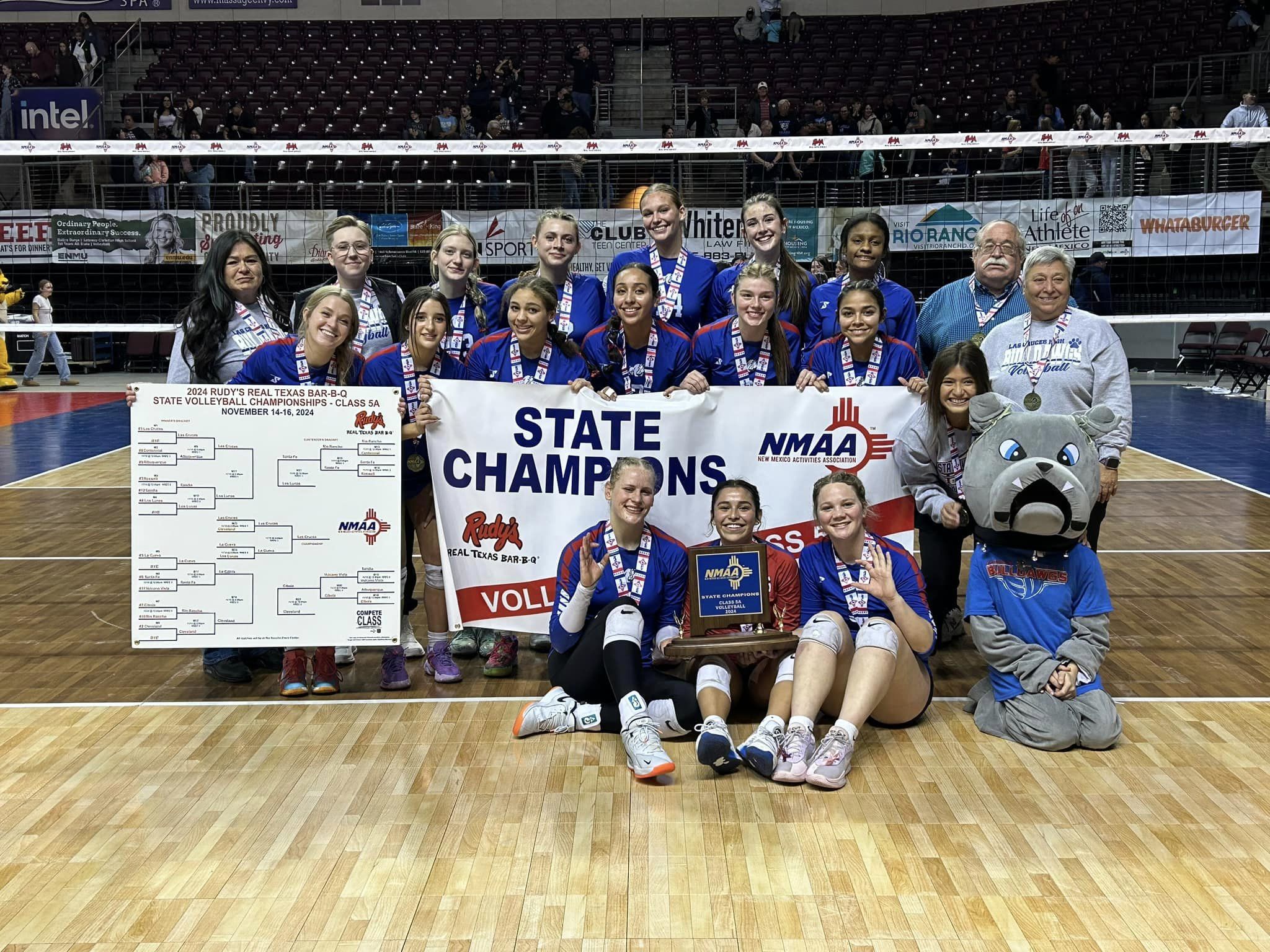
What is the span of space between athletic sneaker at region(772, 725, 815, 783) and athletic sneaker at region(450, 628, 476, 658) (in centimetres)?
178

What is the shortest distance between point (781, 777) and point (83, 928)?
2.04 meters

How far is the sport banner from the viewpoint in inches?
190

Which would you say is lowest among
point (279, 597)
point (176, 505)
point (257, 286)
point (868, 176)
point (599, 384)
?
point (279, 597)

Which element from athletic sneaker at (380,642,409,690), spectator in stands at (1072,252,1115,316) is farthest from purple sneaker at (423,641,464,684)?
spectator in stands at (1072,252,1115,316)

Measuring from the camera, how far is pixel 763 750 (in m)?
3.80

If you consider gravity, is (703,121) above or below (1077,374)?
above

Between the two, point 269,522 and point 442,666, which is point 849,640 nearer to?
point 442,666

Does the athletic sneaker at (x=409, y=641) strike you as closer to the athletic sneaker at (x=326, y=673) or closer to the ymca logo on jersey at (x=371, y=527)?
the athletic sneaker at (x=326, y=673)

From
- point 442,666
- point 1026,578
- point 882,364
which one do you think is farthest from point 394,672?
point 1026,578

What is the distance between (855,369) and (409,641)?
2291 mm

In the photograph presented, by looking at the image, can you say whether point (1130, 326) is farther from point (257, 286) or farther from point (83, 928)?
point (83, 928)

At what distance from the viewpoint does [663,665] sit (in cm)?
488

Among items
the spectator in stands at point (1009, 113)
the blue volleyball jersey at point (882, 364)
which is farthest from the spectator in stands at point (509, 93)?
the blue volleyball jersey at point (882, 364)

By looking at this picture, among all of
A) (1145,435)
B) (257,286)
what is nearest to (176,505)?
(257,286)
